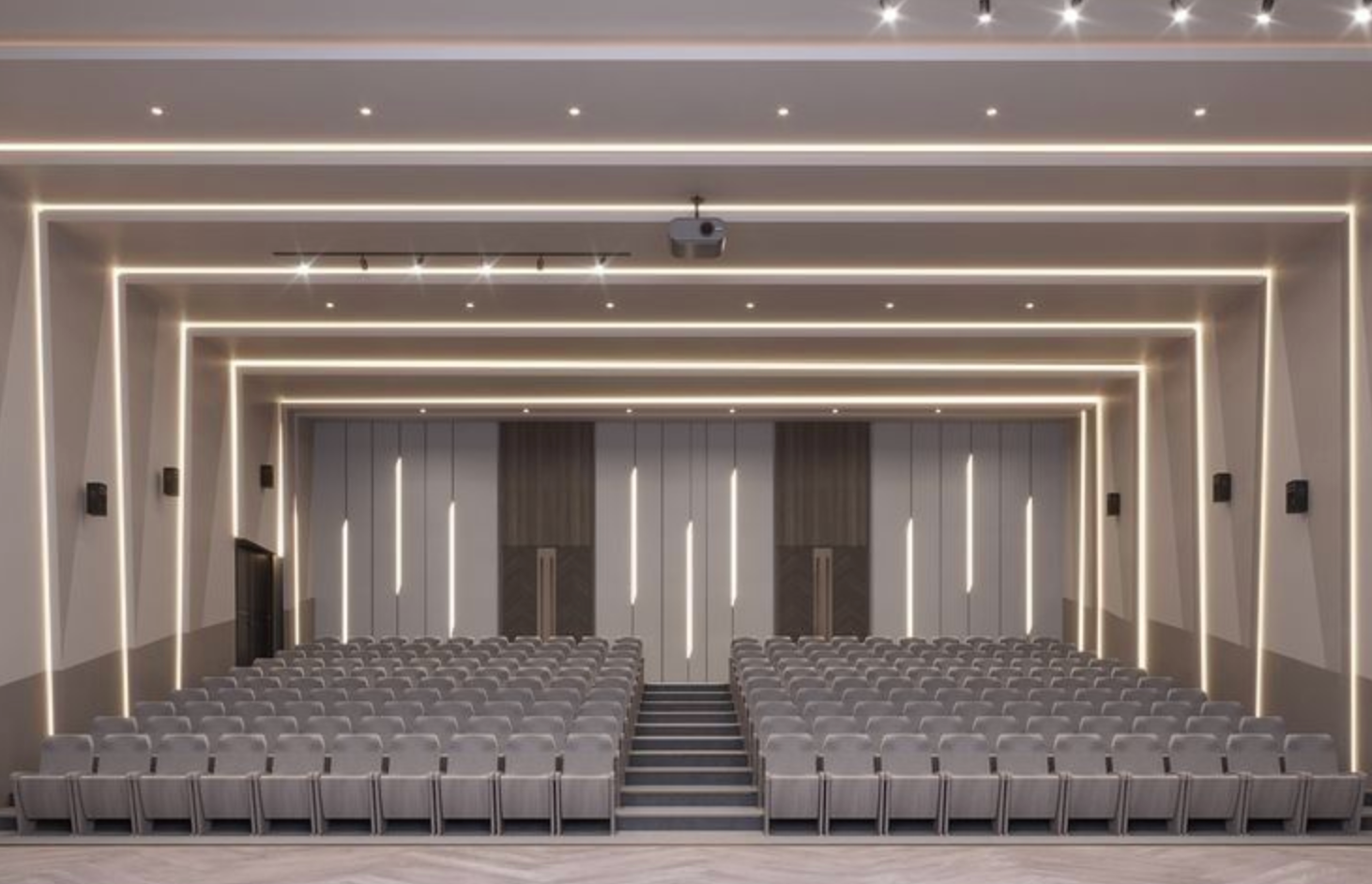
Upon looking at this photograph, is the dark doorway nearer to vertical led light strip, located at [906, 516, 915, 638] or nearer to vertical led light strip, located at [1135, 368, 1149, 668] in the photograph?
vertical led light strip, located at [906, 516, 915, 638]

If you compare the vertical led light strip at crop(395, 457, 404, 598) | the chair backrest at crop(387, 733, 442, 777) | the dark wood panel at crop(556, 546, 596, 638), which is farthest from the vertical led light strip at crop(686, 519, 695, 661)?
the chair backrest at crop(387, 733, 442, 777)

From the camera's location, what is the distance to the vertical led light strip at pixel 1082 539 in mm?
21375

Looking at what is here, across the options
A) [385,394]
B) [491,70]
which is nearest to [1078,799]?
[491,70]

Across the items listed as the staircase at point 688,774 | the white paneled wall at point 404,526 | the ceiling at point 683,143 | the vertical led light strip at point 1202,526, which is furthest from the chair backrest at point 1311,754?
the white paneled wall at point 404,526

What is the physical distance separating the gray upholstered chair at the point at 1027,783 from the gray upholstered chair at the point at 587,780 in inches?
114

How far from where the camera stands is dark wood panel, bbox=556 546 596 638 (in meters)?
22.6

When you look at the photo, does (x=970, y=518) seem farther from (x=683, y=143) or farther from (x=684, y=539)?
(x=683, y=143)

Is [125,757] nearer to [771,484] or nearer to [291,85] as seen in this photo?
[291,85]

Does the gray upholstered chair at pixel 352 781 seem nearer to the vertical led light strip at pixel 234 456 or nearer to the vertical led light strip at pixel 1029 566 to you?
the vertical led light strip at pixel 234 456

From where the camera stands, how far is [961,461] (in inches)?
905

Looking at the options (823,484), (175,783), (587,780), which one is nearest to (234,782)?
(175,783)

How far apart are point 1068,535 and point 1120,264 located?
396 inches

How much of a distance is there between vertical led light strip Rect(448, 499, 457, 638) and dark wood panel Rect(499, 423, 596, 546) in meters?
0.78

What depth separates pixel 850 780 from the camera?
33.5ft
